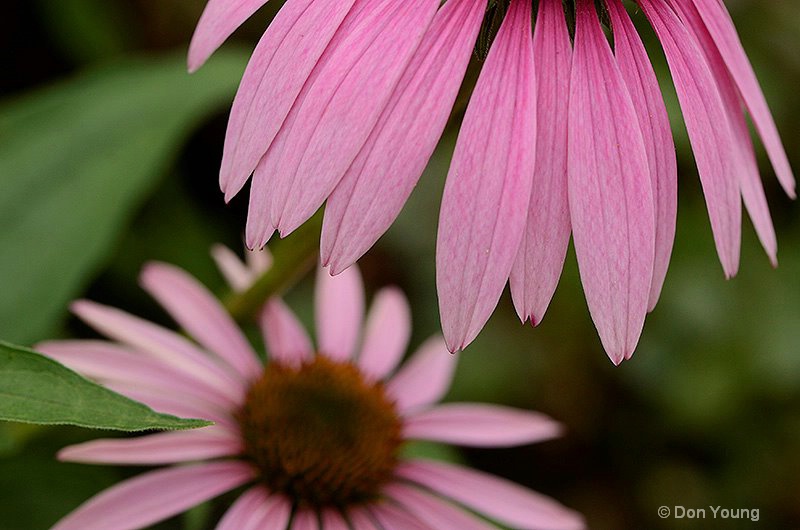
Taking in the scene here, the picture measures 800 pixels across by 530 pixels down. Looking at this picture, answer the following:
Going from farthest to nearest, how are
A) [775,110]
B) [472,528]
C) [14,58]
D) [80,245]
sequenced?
[775,110] < [14,58] < [80,245] < [472,528]

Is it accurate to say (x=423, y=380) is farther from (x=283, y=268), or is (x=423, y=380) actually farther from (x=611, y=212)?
(x=611, y=212)

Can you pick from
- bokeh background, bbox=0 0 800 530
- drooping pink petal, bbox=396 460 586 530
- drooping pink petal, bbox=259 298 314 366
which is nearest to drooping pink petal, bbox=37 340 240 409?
drooping pink petal, bbox=259 298 314 366

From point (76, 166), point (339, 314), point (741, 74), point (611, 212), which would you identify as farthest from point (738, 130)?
point (76, 166)

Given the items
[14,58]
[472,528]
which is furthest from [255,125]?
[14,58]

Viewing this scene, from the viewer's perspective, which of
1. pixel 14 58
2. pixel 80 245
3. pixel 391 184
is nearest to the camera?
pixel 391 184

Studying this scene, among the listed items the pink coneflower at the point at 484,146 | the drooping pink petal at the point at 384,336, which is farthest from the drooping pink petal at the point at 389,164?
the drooping pink petal at the point at 384,336

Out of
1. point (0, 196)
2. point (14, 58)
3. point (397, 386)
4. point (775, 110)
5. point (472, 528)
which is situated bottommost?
point (472, 528)

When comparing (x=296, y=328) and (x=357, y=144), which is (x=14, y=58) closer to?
(x=296, y=328)

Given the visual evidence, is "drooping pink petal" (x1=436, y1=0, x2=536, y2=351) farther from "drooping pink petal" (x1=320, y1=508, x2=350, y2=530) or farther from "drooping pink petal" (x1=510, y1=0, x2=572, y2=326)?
"drooping pink petal" (x1=320, y1=508, x2=350, y2=530)
